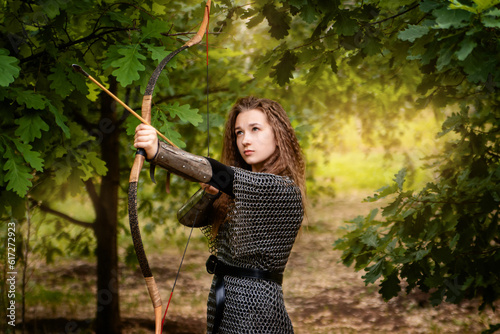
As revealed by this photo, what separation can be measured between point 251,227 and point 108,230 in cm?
338

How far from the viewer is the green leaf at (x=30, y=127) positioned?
248cm

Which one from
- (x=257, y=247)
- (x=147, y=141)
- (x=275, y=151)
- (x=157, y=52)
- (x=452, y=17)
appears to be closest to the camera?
(x=147, y=141)

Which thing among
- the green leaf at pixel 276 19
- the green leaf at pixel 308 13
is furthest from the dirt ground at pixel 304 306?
the green leaf at pixel 308 13

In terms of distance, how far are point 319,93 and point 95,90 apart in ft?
6.60

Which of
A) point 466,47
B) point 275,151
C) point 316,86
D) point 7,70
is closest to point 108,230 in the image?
point 316,86

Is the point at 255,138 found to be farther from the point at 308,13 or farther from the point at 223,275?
the point at 308,13

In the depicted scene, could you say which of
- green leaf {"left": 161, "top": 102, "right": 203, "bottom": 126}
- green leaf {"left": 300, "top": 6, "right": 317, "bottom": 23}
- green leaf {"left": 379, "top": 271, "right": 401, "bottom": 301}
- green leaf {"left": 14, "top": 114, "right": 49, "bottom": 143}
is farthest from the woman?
green leaf {"left": 379, "top": 271, "right": 401, "bottom": 301}

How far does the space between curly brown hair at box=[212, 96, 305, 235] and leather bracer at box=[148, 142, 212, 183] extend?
354 millimetres

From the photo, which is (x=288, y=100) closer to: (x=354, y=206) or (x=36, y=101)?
(x=36, y=101)

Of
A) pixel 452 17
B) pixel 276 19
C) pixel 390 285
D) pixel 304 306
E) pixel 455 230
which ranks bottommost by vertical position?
pixel 304 306

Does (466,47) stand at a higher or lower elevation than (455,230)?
higher

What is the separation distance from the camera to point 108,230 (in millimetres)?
5016

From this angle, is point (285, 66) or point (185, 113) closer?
point (185, 113)

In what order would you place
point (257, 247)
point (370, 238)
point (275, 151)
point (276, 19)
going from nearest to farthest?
point (257, 247), point (275, 151), point (276, 19), point (370, 238)
